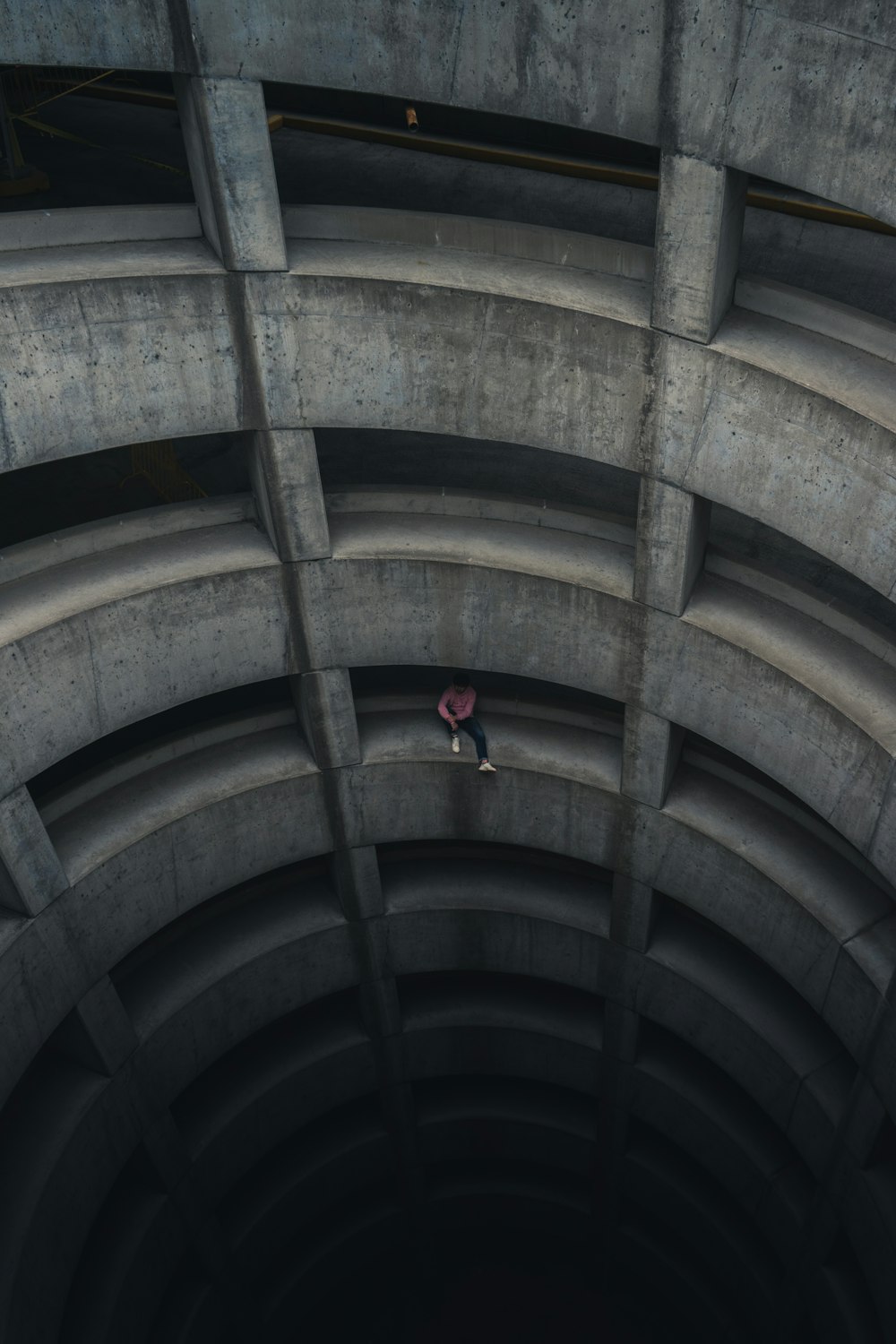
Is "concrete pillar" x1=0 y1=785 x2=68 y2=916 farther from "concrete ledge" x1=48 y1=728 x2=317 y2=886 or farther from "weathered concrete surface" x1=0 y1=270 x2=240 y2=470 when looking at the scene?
"weathered concrete surface" x1=0 y1=270 x2=240 y2=470

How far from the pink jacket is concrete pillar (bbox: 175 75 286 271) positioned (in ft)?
26.7

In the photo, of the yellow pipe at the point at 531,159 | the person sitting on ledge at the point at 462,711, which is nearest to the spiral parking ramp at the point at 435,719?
the person sitting on ledge at the point at 462,711

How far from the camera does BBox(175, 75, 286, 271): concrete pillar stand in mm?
15172

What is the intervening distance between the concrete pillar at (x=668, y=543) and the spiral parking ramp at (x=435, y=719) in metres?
0.07

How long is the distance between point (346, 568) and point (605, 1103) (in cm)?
1452

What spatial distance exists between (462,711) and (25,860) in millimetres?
7600

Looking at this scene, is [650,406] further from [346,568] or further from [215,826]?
[215,826]

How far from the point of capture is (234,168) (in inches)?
612

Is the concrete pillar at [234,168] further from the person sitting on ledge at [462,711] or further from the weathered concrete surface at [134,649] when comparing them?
the person sitting on ledge at [462,711]

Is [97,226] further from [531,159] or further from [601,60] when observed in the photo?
[531,159]

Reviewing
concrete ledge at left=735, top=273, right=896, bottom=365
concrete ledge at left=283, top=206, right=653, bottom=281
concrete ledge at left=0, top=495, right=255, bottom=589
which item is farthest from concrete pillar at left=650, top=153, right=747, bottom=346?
concrete ledge at left=0, top=495, right=255, bottom=589

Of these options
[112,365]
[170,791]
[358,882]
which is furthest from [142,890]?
[112,365]

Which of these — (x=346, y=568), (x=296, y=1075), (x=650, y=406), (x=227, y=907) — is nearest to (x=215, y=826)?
(x=227, y=907)

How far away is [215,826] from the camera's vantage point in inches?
871
